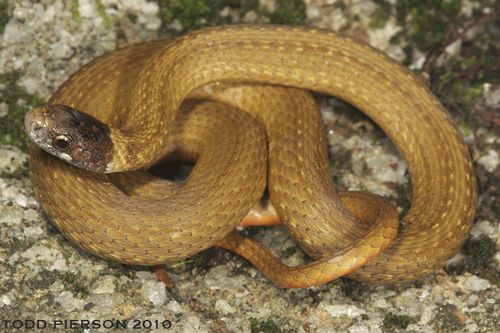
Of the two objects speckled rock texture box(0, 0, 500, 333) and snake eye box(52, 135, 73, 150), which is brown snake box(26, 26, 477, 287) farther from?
speckled rock texture box(0, 0, 500, 333)

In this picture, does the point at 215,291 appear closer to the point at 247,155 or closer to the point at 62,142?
the point at 247,155

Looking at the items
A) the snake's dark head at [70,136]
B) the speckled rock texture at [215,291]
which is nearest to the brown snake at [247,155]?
the snake's dark head at [70,136]

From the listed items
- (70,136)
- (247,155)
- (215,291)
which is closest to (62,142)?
(70,136)

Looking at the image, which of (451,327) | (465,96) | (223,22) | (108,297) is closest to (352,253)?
(451,327)

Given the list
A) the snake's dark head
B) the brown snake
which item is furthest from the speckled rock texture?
the snake's dark head

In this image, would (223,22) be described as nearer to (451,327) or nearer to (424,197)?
(424,197)

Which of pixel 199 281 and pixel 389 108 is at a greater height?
pixel 389 108
